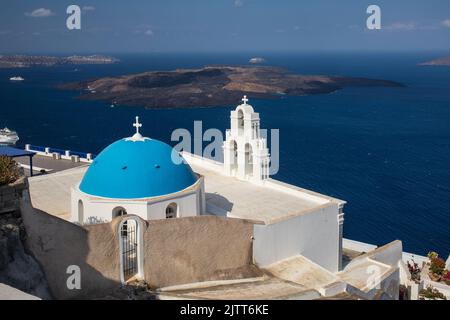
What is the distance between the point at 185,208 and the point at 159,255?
93.4 inches

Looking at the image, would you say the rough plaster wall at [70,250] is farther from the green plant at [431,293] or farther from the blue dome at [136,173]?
the green plant at [431,293]

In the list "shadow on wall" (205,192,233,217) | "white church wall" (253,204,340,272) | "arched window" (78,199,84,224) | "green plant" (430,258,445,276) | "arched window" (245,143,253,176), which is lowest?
"green plant" (430,258,445,276)

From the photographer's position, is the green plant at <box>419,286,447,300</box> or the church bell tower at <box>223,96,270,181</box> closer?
the green plant at <box>419,286,447,300</box>

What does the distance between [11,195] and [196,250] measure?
563 cm

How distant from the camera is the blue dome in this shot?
16.5 m

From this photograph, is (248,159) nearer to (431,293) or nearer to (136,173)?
(136,173)

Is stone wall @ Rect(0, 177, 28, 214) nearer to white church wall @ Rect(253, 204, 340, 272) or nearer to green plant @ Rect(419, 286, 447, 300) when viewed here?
white church wall @ Rect(253, 204, 340, 272)

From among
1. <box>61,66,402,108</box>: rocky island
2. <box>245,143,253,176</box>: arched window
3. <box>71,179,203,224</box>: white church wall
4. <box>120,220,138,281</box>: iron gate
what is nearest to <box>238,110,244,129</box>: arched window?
<box>245,143,253,176</box>: arched window

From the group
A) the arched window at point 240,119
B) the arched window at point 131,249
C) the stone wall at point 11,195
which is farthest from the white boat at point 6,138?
the arched window at point 131,249

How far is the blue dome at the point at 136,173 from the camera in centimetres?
1655

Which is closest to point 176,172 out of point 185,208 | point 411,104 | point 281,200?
point 185,208

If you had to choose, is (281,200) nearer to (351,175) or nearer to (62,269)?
(62,269)

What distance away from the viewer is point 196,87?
12794cm

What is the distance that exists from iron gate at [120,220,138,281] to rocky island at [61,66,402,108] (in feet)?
288
